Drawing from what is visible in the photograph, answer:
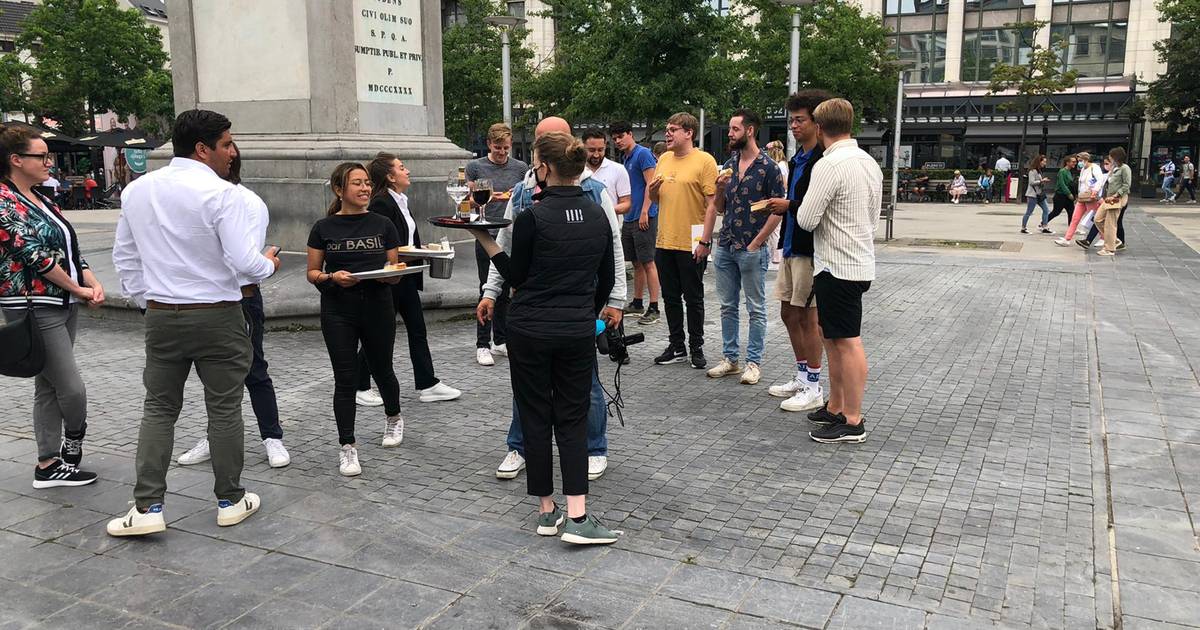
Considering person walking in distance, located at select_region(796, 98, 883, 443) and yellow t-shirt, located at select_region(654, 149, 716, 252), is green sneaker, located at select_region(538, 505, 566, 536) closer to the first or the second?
person walking in distance, located at select_region(796, 98, 883, 443)

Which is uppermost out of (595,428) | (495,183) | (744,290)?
(495,183)

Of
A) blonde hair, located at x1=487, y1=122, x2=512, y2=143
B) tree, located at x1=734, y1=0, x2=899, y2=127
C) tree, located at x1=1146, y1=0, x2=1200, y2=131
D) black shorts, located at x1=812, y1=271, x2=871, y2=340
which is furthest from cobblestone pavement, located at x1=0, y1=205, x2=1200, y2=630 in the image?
tree, located at x1=1146, y1=0, x2=1200, y2=131

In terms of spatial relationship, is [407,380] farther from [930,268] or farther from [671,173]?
[930,268]

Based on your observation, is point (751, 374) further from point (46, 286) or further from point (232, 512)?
point (46, 286)

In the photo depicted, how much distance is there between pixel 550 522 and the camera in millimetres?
4105

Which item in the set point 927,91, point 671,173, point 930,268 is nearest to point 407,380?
point 671,173

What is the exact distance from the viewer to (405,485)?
15.5 ft

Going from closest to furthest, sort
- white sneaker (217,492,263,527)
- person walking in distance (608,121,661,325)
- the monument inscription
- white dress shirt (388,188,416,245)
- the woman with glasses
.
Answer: white sneaker (217,492,263,527)
the woman with glasses
white dress shirt (388,188,416,245)
person walking in distance (608,121,661,325)
the monument inscription

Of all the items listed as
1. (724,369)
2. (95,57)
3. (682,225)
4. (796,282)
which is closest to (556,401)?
(796,282)

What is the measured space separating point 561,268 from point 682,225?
343cm

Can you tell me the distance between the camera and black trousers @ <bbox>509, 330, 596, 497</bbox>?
389 centimetres

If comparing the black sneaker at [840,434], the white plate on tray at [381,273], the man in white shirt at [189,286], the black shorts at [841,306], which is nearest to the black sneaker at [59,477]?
the man in white shirt at [189,286]

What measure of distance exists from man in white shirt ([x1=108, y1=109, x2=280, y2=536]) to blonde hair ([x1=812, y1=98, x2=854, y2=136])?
316 centimetres

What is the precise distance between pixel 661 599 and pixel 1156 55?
157 ft
